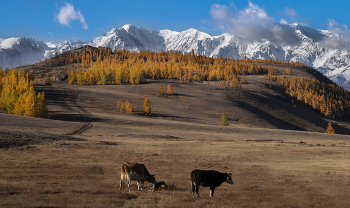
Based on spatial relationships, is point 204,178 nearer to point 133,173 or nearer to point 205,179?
point 205,179

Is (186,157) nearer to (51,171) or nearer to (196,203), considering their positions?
(51,171)

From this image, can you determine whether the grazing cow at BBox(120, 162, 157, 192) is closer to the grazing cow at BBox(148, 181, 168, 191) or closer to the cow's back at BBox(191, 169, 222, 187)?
the grazing cow at BBox(148, 181, 168, 191)

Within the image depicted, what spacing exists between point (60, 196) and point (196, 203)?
8.21 m

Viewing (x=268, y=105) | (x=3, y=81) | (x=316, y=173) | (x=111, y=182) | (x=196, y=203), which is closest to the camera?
(x=196, y=203)

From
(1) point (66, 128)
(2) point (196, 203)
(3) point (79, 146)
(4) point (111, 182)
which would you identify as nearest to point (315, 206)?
(2) point (196, 203)

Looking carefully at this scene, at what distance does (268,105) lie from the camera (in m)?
184

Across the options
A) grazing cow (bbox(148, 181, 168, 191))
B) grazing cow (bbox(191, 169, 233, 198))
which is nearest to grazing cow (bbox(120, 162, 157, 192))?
grazing cow (bbox(148, 181, 168, 191))

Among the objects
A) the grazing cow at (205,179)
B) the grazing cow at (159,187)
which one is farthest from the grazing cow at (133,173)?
the grazing cow at (205,179)

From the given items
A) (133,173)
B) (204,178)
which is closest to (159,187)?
(133,173)

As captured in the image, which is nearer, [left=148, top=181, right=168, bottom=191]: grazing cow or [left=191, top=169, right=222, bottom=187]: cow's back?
[left=191, top=169, right=222, bottom=187]: cow's back

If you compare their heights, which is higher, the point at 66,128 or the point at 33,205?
the point at 33,205

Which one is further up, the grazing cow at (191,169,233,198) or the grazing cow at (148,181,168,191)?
the grazing cow at (191,169,233,198)

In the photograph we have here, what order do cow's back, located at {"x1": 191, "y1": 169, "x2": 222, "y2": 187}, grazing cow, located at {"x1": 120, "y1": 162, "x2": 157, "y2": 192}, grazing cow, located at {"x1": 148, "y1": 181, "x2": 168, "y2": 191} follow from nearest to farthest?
cow's back, located at {"x1": 191, "y1": 169, "x2": 222, "y2": 187} → grazing cow, located at {"x1": 120, "y1": 162, "x2": 157, "y2": 192} → grazing cow, located at {"x1": 148, "y1": 181, "x2": 168, "y2": 191}

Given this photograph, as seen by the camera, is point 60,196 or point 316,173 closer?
point 60,196
